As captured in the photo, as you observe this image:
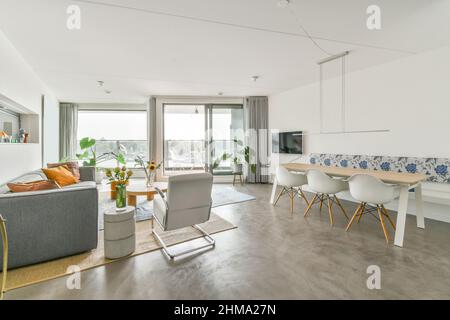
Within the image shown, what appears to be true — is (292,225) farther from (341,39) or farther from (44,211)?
(44,211)

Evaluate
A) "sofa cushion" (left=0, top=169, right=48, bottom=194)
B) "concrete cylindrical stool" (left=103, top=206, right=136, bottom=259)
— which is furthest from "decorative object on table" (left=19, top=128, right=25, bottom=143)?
"concrete cylindrical stool" (left=103, top=206, right=136, bottom=259)

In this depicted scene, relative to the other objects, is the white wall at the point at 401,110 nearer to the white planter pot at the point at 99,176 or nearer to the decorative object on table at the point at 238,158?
the decorative object on table at the point at 238,158

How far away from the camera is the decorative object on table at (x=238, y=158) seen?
19.8 ft

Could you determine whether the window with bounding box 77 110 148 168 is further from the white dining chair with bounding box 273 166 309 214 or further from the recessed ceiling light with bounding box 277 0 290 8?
the recessed ceiling light with bounding box 277 0 290 8

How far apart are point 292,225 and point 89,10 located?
3.51 meters

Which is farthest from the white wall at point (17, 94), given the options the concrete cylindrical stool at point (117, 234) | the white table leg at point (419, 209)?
the white table leg at point (419, 209)

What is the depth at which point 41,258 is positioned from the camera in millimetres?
2031

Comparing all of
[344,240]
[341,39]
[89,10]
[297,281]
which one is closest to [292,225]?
[344,240]

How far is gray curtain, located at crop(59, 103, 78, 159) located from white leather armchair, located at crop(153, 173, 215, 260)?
5.76m

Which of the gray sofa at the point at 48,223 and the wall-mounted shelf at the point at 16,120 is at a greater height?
the wall-mounted shelf at the point at 16,120

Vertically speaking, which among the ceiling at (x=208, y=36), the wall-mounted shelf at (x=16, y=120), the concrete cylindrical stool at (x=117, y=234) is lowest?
the concrete cylindrical stool at (x=117, y=234)

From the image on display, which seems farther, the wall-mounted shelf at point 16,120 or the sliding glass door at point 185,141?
the sliding glass door at point 185,141

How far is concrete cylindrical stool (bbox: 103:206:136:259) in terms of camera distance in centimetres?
211

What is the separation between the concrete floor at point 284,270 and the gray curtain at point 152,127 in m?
4.02
